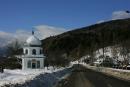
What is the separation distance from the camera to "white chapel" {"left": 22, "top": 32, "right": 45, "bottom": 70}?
105125mm

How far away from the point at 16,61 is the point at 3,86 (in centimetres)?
11091

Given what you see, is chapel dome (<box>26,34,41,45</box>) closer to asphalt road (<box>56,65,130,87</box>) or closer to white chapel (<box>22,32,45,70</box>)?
white chapel (<box>22,32,45,70</box>)

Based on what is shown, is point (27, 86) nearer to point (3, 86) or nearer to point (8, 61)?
point (3, 86)

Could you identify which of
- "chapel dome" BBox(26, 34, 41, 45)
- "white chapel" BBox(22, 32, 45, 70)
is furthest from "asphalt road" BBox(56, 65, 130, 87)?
"white chapel" BBox(22, 32, 45, 70)

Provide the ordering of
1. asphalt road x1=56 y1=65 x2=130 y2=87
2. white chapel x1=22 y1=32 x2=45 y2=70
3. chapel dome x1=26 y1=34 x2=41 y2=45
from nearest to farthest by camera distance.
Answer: asphalt road x1=56 y1=65 x2=130 y2=87 < chapel dome x1=26 y1=34 x2=41 y2=45 < white chapel x1=22 y1=32 x2=45 y2=70

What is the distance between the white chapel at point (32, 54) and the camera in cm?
10512

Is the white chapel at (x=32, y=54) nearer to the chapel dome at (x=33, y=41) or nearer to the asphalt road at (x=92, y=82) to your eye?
the chapel dome at (x=33, y=41)

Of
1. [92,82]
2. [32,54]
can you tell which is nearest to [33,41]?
[32,54]

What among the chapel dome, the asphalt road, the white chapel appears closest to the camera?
the asphalt road

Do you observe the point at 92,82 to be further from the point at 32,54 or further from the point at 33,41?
the point at 32,54

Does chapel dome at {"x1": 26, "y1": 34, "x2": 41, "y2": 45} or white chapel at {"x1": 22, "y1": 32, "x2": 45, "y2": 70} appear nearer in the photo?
chapel dome at {"x1": 26, "y1": 34, "x2": 41, "y2": 45}

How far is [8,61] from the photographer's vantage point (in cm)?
12962

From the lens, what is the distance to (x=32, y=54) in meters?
106

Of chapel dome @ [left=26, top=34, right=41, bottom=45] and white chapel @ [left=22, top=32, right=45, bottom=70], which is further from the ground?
chapel dome @ [left=26, top=34, right=41, bottom=45]
